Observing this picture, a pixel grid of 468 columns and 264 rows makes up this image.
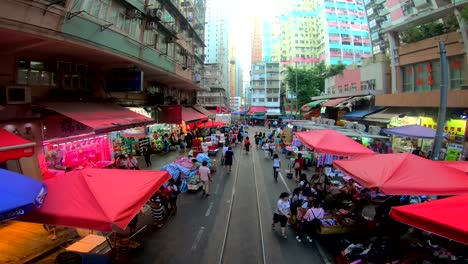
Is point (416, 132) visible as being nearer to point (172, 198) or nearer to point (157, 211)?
point (172, 198)

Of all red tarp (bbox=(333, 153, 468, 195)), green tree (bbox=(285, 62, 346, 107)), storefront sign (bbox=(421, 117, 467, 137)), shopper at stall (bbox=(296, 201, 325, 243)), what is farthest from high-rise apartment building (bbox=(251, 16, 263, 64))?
red tarp (bbox=(333, 153, 468, 195))

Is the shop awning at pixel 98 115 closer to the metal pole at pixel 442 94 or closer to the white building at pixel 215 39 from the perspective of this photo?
the metal pole at pixel 442 94

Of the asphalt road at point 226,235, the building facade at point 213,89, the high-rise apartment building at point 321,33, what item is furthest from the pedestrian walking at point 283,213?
the building facade at point 213,89

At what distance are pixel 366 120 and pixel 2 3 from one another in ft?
82.2

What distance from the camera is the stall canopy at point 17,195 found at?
13.1ft

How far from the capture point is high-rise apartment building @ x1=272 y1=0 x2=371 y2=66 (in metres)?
73.2

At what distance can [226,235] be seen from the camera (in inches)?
352

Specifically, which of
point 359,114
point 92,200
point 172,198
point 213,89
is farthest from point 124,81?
point 213,89

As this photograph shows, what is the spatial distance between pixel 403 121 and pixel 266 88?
63042 mm

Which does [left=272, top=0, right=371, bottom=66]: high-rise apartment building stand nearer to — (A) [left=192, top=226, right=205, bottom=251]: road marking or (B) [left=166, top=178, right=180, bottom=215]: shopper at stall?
(B) [left=166, top=178, right=180, bottom=215]: shopper at stall

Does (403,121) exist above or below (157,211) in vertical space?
above

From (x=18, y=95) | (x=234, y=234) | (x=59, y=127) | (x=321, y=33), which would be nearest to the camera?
(x=234, y=234)

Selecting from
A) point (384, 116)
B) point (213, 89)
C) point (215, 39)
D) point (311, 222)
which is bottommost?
point (311, 222)

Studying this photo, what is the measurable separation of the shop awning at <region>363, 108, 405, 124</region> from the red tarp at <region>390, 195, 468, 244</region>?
1838 cm
